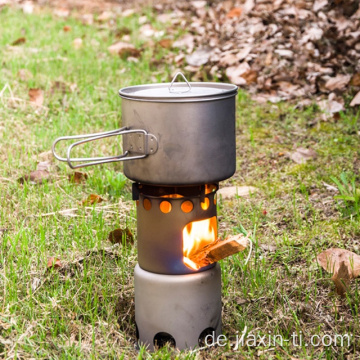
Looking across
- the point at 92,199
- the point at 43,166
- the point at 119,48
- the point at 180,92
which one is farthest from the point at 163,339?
the point at 119,48

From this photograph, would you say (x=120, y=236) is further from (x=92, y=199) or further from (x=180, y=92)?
(x=180, y=92)

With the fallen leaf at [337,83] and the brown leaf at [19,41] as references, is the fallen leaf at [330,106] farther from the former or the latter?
the brown leaf at [19,41]

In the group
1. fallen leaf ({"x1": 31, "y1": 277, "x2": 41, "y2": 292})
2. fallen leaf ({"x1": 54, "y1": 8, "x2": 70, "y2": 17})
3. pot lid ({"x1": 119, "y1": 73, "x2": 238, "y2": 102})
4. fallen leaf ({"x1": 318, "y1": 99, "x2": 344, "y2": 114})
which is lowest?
fallen leaf ({"x1": 31, "y1": 277, "x2": 41, "y2": 292})

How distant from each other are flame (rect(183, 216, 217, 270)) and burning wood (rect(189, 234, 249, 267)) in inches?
0.6

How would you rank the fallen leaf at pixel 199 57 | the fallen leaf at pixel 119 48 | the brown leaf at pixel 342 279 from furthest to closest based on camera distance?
the fallen leaf at pixel 119 48, the fallen leaf at pixel 199 57, the brown leaf at pixel 342 279

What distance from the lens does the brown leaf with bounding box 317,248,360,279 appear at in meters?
2.23

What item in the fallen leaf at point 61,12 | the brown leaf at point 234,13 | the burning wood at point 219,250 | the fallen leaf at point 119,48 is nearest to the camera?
the burning wood at point 219,250

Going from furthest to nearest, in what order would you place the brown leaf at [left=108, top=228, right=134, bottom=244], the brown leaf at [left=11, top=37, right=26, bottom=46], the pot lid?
1. the brown leaf at [left=11, top=37, right=26, bottom=46]
2. the brown leaf at [left=108, top=228, right=134, bottom=244]
3. the pot lid

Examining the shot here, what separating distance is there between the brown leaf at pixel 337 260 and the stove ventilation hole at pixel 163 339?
0.65 meters

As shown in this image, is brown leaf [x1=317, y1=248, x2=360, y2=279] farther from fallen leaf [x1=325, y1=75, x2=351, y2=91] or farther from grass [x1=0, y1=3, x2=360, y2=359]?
fallen leaf [x1=325, y1=75, x2=351, y2=91]

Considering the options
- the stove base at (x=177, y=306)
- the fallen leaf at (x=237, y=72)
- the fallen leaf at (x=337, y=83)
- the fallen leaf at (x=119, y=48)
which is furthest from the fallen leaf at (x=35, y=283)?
the fallen leaf at (x=119, y=48)

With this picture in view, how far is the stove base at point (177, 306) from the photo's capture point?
6.47 ft

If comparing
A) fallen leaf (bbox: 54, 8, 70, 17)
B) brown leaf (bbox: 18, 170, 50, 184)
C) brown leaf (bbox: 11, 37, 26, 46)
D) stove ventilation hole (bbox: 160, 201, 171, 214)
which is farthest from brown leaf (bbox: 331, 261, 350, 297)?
fallen leaf (bbox: 54, 8, 70, 17)

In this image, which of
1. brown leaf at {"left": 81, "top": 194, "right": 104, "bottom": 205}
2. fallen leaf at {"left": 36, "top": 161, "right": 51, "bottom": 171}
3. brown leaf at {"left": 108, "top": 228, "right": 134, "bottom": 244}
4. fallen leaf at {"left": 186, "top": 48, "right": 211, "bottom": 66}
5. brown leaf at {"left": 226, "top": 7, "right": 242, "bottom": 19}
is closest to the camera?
brown leaf at {"left": 108, "top": 228, "right": 134, "bottom": 244}
